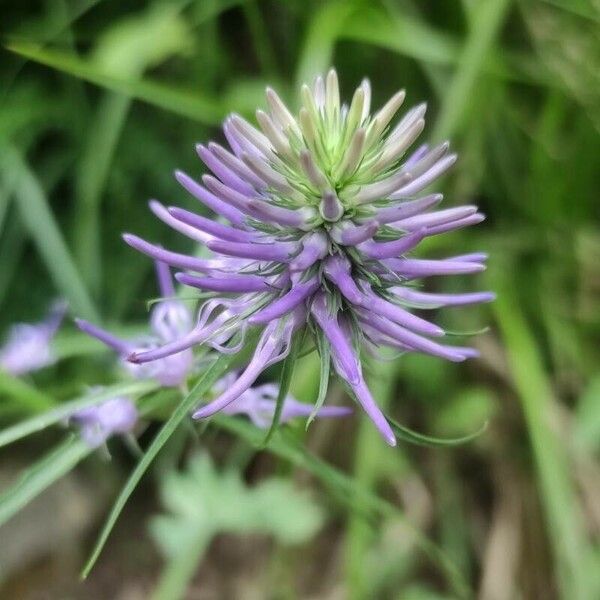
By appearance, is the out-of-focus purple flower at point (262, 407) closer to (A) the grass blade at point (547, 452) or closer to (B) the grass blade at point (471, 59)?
(A) the grass blade at point (547, 452)

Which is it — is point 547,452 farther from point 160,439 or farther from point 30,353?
point 160,439

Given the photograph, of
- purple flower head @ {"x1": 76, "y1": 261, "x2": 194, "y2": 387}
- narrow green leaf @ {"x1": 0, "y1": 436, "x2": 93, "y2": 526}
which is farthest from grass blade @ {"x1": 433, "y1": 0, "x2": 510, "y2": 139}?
narrow green leaf @ {"x1": 0, "y1": 436, "x2": 93, "y2": 526}

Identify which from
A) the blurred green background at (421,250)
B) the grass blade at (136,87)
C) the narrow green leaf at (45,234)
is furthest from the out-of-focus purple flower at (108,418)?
the blurred green background at (421,250)

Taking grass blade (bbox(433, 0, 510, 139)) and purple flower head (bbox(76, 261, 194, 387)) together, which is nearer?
purple flower head (bbox(76, 261, 194, 387))

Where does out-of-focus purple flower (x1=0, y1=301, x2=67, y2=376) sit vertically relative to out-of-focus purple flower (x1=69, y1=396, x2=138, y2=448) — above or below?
above

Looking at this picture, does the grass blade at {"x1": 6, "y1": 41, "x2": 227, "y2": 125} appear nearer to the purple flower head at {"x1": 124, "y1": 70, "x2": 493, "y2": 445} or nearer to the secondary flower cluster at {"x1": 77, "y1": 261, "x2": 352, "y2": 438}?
the secondary flower cluster at {"x1": 77, "y1": 261, "x2": 352, "y2": 438}

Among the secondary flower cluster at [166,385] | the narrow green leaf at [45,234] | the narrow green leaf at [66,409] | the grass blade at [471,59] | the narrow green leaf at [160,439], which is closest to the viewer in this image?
the narrow green leaf at [160,439]
